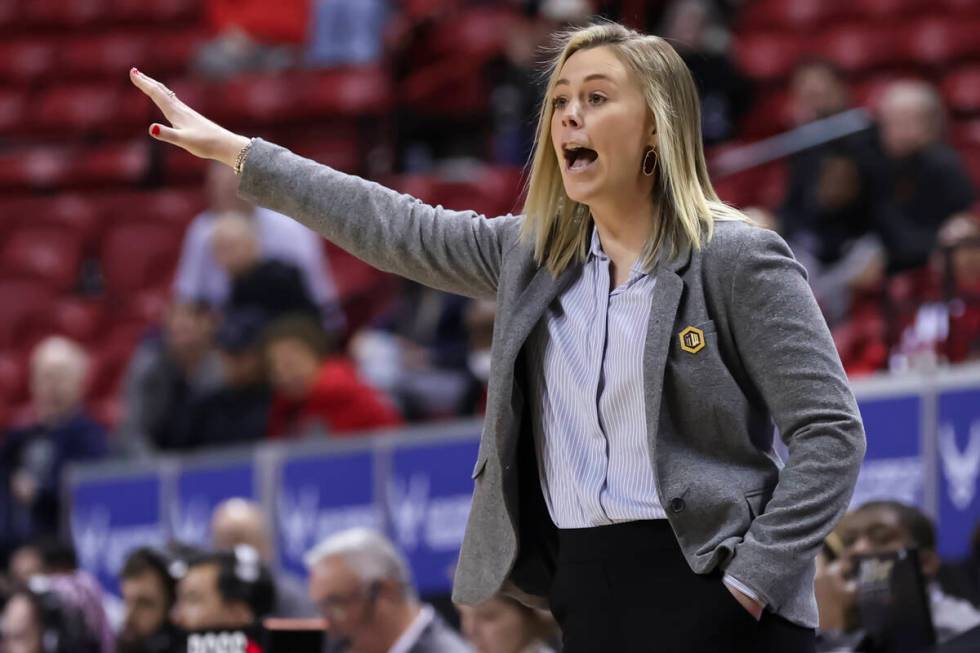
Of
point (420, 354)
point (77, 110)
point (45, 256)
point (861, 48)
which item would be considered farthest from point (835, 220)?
point (77, 110)

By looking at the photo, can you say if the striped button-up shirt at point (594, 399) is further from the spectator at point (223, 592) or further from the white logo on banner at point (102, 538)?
the white logo on banner at point (102, 538)

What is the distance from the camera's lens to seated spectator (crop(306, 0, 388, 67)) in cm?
1219

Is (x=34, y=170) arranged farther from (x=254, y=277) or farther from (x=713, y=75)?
(x=713, y=75)

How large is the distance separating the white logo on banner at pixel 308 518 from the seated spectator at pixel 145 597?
1.42 m

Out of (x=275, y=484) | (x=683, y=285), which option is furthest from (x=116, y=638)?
(x=683, y=285)

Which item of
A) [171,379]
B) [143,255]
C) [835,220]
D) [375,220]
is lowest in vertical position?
[171,379]

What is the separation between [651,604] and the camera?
2447mm

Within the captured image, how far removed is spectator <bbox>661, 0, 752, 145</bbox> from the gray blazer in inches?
272

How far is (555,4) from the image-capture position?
10031 mm

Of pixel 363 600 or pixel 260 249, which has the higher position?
pixel 260 249

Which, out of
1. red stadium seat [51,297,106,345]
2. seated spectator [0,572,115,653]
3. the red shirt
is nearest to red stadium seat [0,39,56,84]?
red stadium seat [51,297,106,345]

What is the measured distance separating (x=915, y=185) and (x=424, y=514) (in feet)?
8.28

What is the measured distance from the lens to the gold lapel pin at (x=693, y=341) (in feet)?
8.13

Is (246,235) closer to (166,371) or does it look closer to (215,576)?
(166,371)
